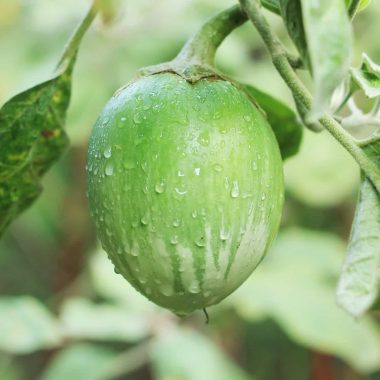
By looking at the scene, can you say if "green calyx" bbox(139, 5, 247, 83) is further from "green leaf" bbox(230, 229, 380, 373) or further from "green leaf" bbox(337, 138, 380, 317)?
"green leaf" bbox(230, 229, 380, 373)

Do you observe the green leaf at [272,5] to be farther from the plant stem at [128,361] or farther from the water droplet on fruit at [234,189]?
the plant stem at [128,361]

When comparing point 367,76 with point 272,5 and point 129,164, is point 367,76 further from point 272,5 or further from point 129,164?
point 129,164

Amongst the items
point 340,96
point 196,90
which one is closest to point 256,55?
point 340,96

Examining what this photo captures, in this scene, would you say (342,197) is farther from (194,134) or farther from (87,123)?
(194,134)

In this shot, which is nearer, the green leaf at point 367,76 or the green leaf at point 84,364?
the green leaf at point 367,76

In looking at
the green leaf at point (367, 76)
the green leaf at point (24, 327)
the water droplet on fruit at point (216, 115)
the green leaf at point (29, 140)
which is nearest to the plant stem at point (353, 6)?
the green leaf at point (367, 76)

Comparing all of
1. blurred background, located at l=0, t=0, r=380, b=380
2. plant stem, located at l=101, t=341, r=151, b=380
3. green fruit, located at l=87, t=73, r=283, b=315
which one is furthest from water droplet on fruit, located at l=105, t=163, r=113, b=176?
plant stem, located at l=101, t=341, r=151, b=380
